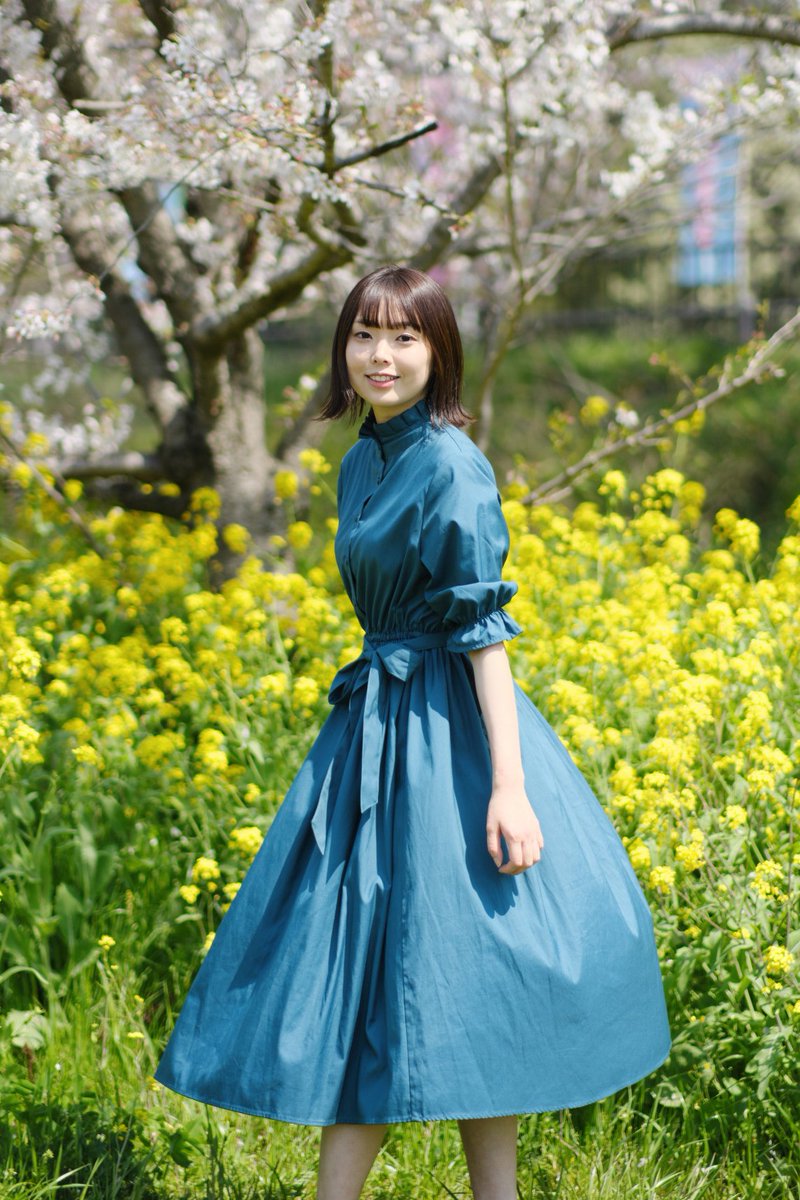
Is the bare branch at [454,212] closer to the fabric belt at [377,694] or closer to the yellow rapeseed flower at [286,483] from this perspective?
the yellow rapeseed flower at [286,483]

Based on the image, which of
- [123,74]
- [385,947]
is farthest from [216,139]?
[385,947]

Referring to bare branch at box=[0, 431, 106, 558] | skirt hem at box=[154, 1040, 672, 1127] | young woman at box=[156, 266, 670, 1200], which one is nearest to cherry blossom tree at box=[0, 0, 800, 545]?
bare branch at box=[0, 431, 106, 558]

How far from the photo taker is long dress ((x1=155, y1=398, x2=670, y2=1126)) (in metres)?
1.79

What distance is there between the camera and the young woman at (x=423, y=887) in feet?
5.88

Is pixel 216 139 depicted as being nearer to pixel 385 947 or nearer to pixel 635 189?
pixel 635 189

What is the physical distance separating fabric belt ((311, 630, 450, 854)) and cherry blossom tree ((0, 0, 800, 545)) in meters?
1.82

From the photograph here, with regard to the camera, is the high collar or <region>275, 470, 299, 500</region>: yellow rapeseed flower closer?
the high collar

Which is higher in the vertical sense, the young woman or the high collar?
the high collar

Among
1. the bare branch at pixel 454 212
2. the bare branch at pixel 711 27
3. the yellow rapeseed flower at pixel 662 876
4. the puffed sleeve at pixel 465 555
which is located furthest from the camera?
the bare branch at pixel 711 27

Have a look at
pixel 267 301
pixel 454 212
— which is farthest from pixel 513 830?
pixel 454 212

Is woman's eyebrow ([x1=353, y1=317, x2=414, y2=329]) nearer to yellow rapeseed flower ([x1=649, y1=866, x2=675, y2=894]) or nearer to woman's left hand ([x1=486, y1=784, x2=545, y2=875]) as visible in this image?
woman's left hand ([x1=486, y1=784, x2=545, y2=875])

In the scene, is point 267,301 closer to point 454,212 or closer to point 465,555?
point 454,212

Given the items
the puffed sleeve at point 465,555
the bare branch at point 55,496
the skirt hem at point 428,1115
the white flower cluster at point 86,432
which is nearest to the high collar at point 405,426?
the puffed sleeve at point 465,555

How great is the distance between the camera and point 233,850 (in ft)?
9.83
